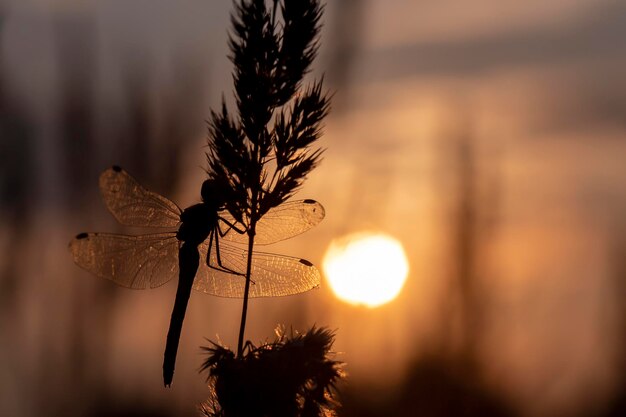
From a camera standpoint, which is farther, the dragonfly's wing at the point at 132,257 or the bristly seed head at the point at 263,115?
the dragonfly's wing at the point at 132,257

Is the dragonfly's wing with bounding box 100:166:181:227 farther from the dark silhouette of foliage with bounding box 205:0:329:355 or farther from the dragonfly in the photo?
the dark silhouette of foliage with bounding box 205:0:329:355

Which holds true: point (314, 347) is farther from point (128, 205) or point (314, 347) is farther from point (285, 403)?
point (128, 205)

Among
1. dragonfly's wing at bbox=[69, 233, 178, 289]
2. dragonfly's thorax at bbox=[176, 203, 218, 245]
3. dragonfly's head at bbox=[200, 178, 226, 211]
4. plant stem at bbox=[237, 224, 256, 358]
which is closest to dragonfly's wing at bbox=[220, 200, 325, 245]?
dragonfly's wing at bbox=[69, 233, 178, 289]

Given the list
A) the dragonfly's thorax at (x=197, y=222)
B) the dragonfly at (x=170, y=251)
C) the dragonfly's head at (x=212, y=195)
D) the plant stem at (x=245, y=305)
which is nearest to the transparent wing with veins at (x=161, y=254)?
the dragonfly at (x=170, y=251)

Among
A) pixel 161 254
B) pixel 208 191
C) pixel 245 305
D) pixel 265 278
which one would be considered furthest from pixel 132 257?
pixel 245 305

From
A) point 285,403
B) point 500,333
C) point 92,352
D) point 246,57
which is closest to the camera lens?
point 285,403

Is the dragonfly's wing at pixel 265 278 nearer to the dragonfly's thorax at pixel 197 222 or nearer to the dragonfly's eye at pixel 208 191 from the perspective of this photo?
the dragonfly's thorax at pixel 197 222

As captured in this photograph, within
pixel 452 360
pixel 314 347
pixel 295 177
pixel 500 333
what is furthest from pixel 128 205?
pixel 500 333
